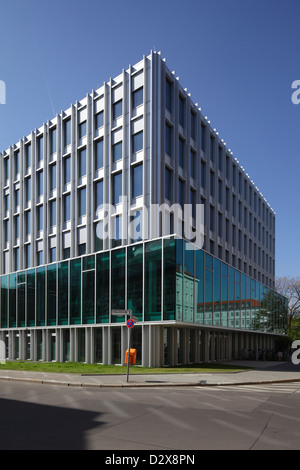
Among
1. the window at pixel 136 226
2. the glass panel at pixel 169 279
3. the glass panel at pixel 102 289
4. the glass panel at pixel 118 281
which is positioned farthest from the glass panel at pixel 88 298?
the glass panel at pixel 169 279

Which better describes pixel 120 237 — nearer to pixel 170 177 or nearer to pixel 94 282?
pixel 94 282

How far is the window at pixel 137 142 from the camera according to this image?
32.2 metres

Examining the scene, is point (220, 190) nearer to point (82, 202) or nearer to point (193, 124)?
point (193, 124)

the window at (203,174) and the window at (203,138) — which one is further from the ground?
the window at (203,138)

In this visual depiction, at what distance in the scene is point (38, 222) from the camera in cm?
4259

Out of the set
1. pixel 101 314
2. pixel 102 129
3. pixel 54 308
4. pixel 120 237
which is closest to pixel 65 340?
pixel 54 308

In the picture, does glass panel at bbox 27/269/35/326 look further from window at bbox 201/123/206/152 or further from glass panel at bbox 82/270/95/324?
window at bbox 201/123/206/152

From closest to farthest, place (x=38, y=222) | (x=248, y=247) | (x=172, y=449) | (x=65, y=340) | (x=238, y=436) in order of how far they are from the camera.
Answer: (x=172, y=449), (x=238, y=436), (x=65, y=340), (x=38, y=222), (x=248, y=247)

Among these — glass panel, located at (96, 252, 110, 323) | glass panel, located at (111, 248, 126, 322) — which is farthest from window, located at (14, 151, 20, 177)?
glass panel, located at (111, 248, 126, 322)

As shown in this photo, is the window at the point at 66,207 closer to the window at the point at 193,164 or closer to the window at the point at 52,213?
the window at the point at 52,213

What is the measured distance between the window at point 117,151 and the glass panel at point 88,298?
29.5 feet

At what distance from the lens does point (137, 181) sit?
32094 millimetres

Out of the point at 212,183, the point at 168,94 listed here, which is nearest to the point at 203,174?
the point at 212,183

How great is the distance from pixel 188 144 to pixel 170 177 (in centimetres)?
423
